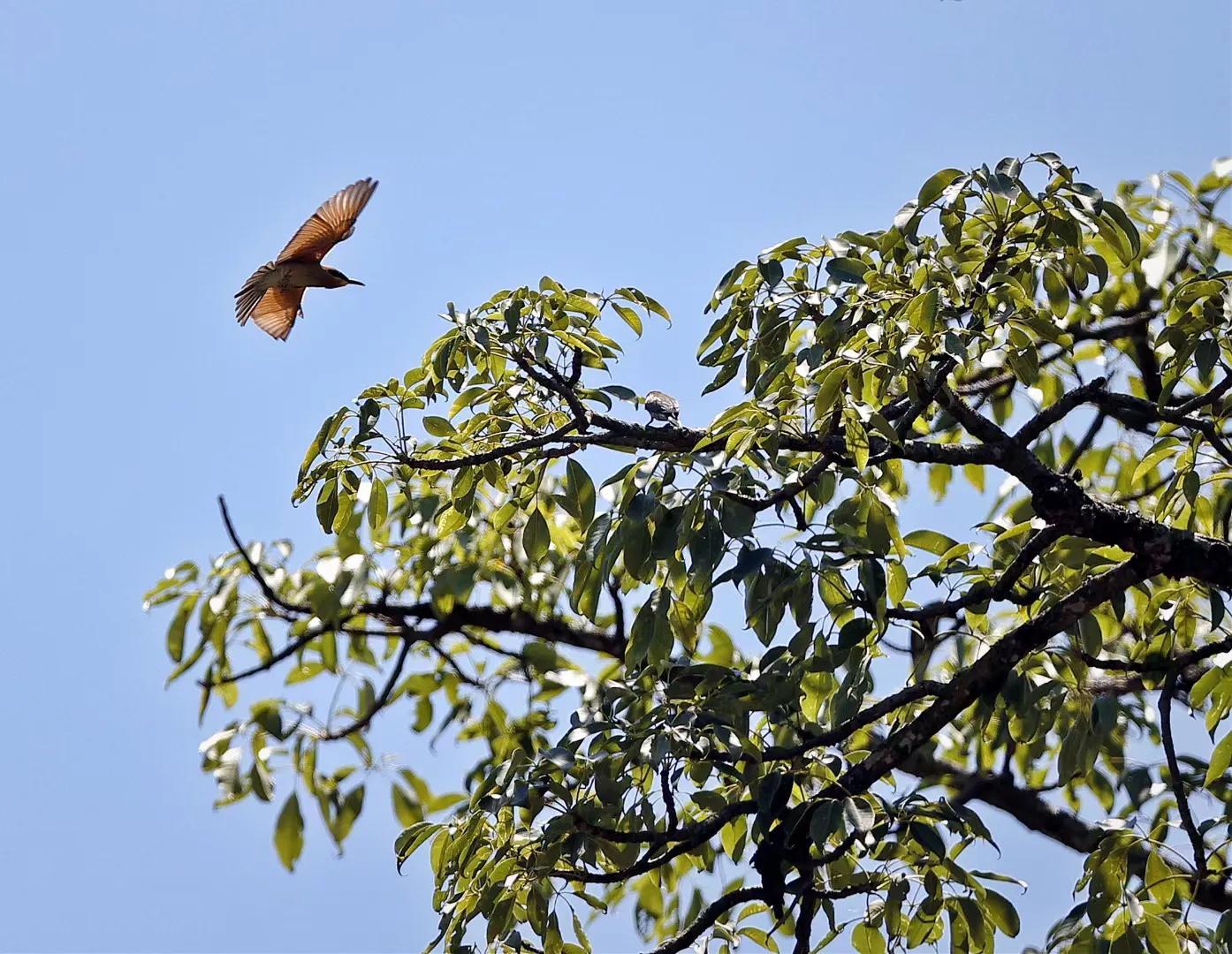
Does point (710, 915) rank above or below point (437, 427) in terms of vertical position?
below

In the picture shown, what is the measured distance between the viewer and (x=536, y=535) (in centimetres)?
282

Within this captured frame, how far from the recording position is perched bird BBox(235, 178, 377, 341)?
11.0 ft

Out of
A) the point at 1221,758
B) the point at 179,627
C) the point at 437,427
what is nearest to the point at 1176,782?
the point at 1221,758

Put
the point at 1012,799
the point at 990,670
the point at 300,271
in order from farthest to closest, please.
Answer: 1. the point at 1012,799
2. the point at 300,271
3. the point at 990,670

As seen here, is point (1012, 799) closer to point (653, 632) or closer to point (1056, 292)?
point (1056, 292)

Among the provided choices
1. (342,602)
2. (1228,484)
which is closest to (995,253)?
(1228,484)

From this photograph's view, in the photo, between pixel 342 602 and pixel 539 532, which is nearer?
pixel 539 532

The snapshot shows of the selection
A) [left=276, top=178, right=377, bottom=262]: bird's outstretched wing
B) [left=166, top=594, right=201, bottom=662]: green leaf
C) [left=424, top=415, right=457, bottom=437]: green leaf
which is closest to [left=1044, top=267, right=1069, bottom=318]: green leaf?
[left=424, top=415, right=457, bottom=437]: green leaf

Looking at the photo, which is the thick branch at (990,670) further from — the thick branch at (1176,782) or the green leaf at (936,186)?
the green leaf at (936,186)

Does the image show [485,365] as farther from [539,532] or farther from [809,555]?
[809,555]

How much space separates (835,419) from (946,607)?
0.46 metres

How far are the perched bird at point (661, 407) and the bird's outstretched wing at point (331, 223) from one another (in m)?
1.06

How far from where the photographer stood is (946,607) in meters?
2.62

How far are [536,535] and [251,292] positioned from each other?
118 cm
